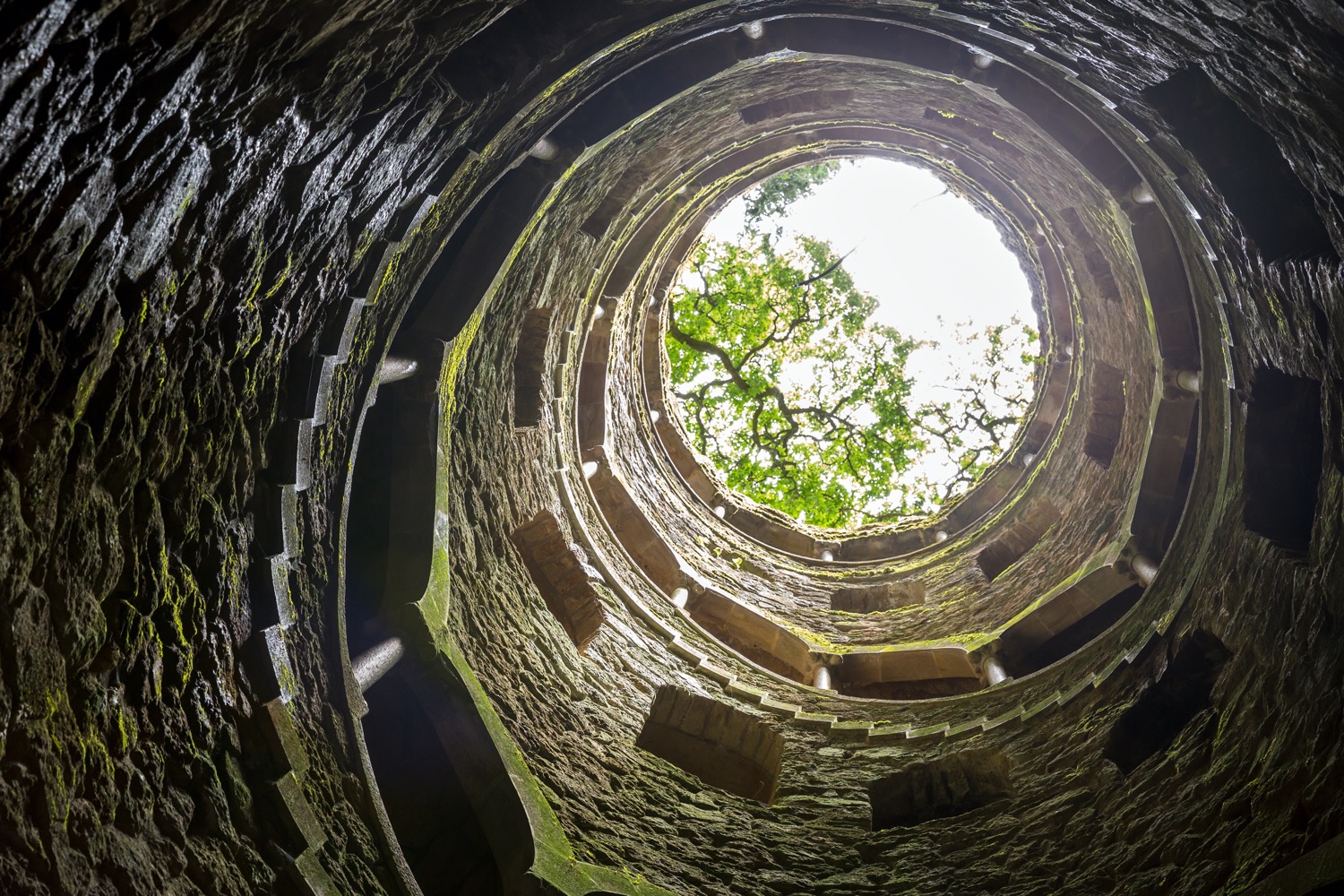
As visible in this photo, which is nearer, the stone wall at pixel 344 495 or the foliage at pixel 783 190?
the stone wall at pixel 344 495

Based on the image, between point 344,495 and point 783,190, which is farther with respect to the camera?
point 783,190

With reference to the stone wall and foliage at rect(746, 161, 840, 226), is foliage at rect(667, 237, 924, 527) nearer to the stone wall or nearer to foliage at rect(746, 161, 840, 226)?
foliage at rect(746, 161, 840, 226)

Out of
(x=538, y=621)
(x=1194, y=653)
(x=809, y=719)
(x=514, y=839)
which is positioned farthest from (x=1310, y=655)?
(x=538, y=621)

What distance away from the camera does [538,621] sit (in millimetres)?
5953

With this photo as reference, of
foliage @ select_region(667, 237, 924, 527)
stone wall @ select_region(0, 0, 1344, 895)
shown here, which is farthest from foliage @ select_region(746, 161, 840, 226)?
stone wall @ select_region(0, 0, 1344, 895)

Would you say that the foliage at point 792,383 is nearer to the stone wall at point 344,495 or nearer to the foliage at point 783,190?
the foliage at point 783,190

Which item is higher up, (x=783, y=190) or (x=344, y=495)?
(x=783, y=190)

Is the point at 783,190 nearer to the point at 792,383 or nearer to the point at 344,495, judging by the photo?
the point at 792,383

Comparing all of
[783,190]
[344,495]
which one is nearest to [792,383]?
[783,190]

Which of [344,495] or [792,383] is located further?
[792,383]

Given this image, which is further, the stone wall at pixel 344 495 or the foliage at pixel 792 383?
the foliage at pixel 792 383

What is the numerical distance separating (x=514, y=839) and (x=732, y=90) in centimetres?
561

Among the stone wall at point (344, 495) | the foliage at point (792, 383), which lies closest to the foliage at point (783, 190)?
the foliage at point (792, 383)

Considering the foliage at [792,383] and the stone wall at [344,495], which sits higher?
the foliage at [792,383]
